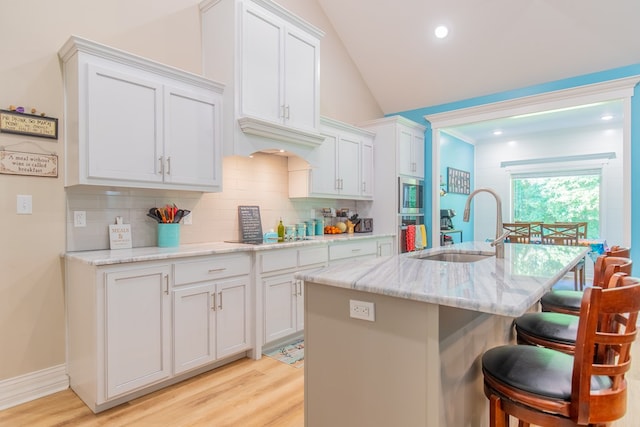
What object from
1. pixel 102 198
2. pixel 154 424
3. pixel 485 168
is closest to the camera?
pixel 154 424

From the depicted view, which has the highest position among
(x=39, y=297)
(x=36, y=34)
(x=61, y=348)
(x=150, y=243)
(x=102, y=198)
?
(x=36, y=34)

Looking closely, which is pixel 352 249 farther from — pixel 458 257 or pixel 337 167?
pixel 458 257

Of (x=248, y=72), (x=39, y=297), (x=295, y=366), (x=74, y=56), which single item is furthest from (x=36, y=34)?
(x=295, y=366)

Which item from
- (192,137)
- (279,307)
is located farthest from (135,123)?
(279,307)

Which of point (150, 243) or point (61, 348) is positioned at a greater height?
point (150, 243)

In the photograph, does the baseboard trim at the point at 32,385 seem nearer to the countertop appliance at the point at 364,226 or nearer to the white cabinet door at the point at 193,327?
the white cabinet door at the point at 193,327

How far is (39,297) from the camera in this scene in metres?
2.41

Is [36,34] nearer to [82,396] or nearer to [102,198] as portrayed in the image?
[102,198]

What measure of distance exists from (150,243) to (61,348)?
92 centimetres

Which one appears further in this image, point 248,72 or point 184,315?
point 248,72

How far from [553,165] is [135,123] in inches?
285

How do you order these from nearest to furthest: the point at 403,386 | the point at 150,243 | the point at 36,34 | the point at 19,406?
the point at 403,386 < the point at 19,406 < the point at 36,34 < the point at 150,243

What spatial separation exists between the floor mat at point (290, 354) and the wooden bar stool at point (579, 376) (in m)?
1.81

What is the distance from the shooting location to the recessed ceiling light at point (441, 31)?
4.34 metres
